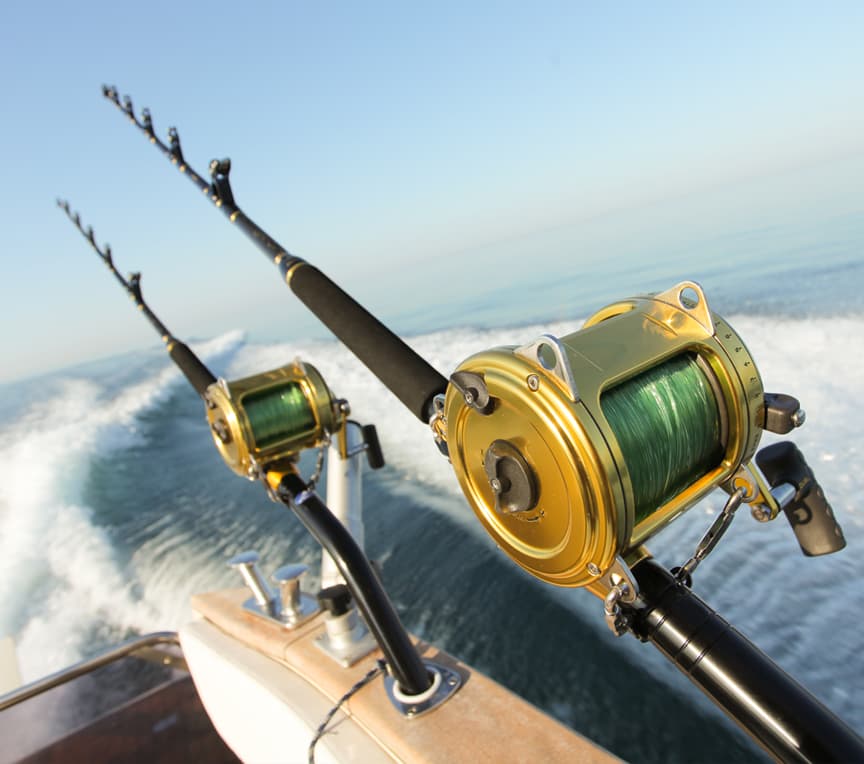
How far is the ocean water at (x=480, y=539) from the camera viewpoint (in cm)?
183

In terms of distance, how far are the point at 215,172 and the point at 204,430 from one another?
5792mm

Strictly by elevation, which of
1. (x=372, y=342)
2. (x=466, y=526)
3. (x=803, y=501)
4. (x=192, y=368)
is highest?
(x=372, y=342)

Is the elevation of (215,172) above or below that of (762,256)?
above

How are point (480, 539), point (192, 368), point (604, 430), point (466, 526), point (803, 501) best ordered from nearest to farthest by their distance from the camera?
point (604, 430)
point (803, 501)
point (192, 368)
point (480, 539)
point (466, 526)

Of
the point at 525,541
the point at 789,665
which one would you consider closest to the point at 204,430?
the point at 789,665

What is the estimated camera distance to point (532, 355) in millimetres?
608

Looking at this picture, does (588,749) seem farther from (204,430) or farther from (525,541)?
(204,430)

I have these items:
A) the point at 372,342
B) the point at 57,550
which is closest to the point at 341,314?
the point at 372,342

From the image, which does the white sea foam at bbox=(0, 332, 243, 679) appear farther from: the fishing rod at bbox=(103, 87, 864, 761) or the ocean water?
the fishing rod at bbox=(103, 87, 864, 761)

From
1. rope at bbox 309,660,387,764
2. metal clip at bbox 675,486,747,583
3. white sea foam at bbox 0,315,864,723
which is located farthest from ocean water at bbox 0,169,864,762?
metal clip at bbox 675,486,747,583

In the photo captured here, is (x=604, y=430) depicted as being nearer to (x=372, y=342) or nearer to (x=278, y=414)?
(x=372, y=342)

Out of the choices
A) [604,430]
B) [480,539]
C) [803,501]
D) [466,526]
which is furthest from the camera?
[466,526]

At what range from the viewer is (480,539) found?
2916 millimetres

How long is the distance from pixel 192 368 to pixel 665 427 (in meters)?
1.84
